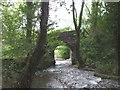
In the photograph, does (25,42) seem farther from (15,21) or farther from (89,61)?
(89,61)

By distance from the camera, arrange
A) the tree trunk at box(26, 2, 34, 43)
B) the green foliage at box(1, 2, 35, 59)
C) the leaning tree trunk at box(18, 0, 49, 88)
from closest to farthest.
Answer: the leaning tree trunk at box(18, 0, 49, 88)
the tree trunk at box(26, 2, 34, 43)
the green foliage at box(1, 2, 35, 59)

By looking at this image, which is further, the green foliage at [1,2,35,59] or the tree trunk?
the green foliage at [1,2,35,59]

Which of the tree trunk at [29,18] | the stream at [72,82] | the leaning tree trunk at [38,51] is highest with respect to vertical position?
the tree trunk at [29,18]

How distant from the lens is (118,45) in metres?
8.56

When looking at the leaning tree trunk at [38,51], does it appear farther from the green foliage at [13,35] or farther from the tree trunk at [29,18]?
the tree trunk at [29,18]

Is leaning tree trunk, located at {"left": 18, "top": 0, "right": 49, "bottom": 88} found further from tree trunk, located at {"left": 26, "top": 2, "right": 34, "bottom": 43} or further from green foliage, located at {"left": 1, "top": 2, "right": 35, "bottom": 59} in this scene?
tree trunk, located at {"left": 26, "top": 2, "right": 34, "bottom": 43}

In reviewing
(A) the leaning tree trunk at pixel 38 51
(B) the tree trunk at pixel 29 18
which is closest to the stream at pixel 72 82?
(B) the tree trunk at pixel 29 18

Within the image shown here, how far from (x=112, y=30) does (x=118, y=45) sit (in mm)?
630

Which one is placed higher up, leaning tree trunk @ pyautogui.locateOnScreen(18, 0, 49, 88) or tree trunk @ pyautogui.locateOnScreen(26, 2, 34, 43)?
tree trunk @ pyautogui.locateOnScreen(26, 2, 34, 43)

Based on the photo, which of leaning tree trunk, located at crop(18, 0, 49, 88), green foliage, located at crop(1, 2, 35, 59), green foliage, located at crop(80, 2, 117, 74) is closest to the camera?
leaning tree trunk, located at crop(18, 0, 49, 88)

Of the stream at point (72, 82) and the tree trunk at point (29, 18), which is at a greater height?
the tree trunk at point (29, 18)

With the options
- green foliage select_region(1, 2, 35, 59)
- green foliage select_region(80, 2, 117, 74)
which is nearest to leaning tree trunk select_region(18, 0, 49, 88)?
green foliage select_region(1, 2, 35, 59)

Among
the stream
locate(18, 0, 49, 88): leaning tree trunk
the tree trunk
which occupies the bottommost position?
the stream

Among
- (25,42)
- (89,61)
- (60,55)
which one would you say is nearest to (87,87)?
(25,42)
